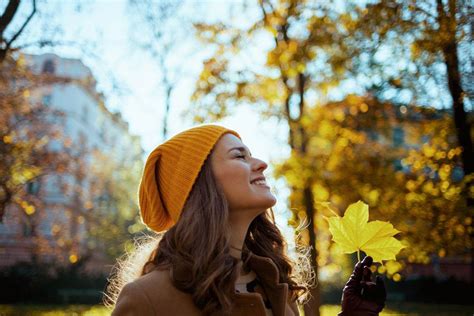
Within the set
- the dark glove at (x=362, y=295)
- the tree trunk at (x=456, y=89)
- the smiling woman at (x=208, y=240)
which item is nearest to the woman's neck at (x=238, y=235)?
the smiling woman at (x=208, y=240)

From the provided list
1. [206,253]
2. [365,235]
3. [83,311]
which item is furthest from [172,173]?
[83,311]

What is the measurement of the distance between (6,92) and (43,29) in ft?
16.3

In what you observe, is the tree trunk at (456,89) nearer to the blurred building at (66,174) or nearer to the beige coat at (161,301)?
the beige coat at (161,301)

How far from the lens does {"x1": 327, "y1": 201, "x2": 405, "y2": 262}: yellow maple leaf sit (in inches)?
92.2

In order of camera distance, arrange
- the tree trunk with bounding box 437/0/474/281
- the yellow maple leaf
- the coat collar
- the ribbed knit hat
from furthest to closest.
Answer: the tree trunk with bounding box 437/0/474/281 < the ribbed knit hat < the coat collar < the yellow maple leaf

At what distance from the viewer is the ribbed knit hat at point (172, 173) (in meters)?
2.59

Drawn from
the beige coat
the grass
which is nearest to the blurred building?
the grass

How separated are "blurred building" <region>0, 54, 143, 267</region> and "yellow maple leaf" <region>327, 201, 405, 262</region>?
29.6 feet

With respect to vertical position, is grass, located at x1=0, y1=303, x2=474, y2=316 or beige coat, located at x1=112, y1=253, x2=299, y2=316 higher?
beige coat, located at x1=112, y1=253, x2=299, y2=316

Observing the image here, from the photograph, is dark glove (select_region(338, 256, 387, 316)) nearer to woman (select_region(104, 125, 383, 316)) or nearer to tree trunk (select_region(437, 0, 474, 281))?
woman (select_region(104, 125, 383, 316))

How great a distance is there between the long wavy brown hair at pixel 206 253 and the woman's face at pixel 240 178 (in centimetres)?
4

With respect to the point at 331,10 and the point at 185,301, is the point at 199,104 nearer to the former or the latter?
the point at 331,10

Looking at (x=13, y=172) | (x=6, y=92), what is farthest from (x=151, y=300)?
(x=6, y=92)

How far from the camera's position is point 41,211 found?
17.8 m
